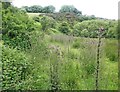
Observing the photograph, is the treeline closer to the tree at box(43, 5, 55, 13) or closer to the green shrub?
Answer: the tree at box(43, 5, 55, 13)

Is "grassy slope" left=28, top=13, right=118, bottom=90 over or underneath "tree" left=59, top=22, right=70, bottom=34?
underneath

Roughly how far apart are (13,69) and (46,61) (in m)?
0.73

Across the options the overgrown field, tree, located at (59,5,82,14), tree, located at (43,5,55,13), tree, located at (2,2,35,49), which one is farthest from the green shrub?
tree, located at (43,5,55,13)

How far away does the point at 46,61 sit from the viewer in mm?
4719

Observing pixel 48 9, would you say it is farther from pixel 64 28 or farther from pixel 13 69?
pixel 13 69

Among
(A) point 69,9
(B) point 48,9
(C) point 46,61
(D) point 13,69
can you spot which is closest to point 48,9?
(B) point 48,9

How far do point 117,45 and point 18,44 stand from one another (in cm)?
203

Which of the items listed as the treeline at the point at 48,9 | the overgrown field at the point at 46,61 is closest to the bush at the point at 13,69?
the overgrown field at the point at 46,61

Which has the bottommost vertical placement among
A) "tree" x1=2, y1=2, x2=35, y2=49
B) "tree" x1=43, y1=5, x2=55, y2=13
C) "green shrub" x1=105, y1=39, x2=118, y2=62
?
"green shrub" x1=105, y1=39, x2=118, y2=62

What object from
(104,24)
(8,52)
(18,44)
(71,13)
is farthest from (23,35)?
(71,13)

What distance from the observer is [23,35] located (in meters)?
5.79

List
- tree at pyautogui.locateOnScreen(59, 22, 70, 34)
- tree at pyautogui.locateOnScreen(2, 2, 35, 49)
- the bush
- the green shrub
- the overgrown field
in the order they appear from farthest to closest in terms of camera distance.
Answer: tree at pyautogui.locateOnScreen(59, 22, 70, 34) < the green shrub < tree at pyautogui.locateOnScreen(2, 2, 35, 49) < the overgrown field < the bush

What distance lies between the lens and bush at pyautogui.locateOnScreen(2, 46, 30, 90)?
3930 millimetres

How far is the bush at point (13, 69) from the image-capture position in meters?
3.93
